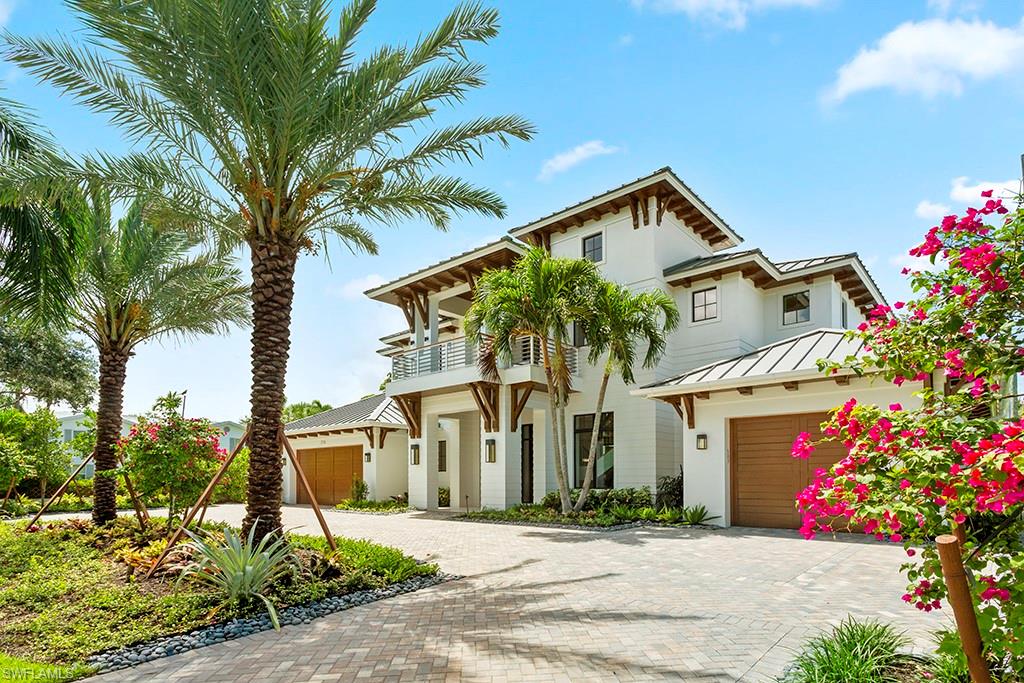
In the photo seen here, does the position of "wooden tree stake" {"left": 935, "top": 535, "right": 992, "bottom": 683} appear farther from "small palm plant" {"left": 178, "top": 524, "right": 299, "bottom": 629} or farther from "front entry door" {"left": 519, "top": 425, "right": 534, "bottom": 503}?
"front entry door" {"left": 519, "top": 425, "right": 534, "bottom": 503}

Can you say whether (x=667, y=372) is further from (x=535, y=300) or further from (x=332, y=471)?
(x=332, y=471)

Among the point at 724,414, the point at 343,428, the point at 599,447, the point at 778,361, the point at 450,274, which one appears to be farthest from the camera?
the point at 343,428

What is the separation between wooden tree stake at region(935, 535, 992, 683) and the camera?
2.75 m

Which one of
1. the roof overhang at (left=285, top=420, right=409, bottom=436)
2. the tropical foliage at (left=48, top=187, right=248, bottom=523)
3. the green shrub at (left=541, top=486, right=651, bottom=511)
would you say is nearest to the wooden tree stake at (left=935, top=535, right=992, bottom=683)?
the green shrub at (left=541, top=486, right=651, bottom=511)

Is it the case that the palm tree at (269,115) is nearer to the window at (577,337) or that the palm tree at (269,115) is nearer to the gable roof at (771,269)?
the gable roof at (771,269)

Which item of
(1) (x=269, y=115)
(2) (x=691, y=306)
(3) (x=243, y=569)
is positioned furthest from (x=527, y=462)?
(1) (x=269, y=115)

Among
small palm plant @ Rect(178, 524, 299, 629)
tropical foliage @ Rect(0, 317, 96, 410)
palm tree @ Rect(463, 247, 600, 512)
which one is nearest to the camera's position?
small palm plant @ Rect(178, 524, 299, 629)

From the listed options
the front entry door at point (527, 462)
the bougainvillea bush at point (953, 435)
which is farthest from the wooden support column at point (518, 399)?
the bougainvillea bush at point (953, 435)

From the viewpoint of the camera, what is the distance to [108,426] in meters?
12.8

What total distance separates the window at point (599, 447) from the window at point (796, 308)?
5630 mm

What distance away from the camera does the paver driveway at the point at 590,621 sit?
4.75 metres

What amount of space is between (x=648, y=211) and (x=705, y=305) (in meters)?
3.04

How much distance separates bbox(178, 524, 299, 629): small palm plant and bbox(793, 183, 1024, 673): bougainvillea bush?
17.5 feet

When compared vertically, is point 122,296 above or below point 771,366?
above
